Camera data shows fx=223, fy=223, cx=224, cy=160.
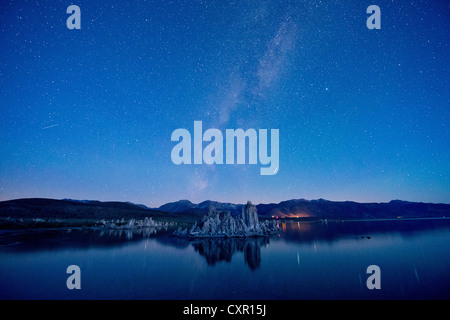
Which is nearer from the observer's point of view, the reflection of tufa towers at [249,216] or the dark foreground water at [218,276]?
the dark foreground water at [218,276]

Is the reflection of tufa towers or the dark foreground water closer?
the dark foreground water

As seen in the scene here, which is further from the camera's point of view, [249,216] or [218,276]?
[249,216]

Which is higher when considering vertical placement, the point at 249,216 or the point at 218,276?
the point at 218,276

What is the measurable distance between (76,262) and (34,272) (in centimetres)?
525

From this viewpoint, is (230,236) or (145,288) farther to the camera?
(230,236)

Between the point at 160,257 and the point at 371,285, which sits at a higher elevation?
the point at 371,285

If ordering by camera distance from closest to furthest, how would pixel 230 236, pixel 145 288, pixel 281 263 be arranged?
pixel 145 288 < pixel 281 263 < pixel 230 236

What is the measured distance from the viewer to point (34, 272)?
72.4 feet

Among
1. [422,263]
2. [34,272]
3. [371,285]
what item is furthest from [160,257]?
[422,263]
